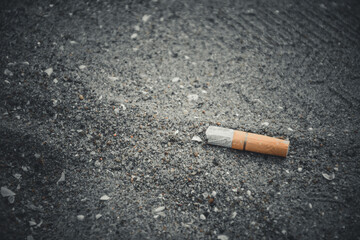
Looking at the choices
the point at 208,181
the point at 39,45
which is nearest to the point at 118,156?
the point at 208,181

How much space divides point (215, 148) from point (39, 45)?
174cm

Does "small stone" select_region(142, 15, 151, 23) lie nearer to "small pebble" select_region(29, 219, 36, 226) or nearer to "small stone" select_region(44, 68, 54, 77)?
"small stone" select_region(44, 68, 54, 77)

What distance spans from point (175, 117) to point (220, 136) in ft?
1.24

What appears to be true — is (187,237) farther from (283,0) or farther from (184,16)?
(283,0)

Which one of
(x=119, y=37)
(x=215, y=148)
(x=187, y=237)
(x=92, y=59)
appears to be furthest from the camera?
(x=119, y=37)

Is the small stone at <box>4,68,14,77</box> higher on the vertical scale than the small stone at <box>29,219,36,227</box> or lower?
higher

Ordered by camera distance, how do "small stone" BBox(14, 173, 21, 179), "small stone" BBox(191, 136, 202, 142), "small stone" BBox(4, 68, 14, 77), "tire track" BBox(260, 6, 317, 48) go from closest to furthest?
"small stone" BBox(14, 173, 21, 179), "small stone" BBox(191, 136, 202, 142), "small stone" BBox(4, 68, 14, 77), "tire track" BBox(260, 6, 317, 48)

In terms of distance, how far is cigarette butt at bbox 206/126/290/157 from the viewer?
152 cm

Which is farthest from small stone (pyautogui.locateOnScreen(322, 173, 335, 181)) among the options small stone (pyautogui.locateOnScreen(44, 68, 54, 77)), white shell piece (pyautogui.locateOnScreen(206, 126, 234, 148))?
small stone (pyautogui.locateOnScreen(44, 68, 54, 77))

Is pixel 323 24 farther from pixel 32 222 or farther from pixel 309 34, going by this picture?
pixel 32 222

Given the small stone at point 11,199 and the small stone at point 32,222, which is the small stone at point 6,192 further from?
the small stone at point 32,222

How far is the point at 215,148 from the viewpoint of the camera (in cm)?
160

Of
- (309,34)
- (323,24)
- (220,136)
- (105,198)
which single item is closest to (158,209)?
(105,198)

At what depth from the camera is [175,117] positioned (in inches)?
66.6
